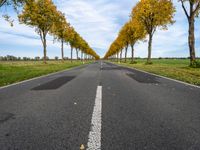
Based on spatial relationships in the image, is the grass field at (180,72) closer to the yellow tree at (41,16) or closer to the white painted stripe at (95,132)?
the white painted stripe at (95,132)

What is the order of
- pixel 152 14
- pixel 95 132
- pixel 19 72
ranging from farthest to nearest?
pixel 152 14 < pixel 19 72 < pixel 95 132

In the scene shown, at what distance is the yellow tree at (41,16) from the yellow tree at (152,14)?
54.7ft

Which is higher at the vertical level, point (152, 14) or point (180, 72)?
point (152, 14)

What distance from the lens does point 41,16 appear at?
39656 millimetres

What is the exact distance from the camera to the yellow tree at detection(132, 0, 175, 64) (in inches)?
1377

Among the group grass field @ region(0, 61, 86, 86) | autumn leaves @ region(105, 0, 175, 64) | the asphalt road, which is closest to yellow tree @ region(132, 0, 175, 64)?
autumn leaves @ region(105, 0, 175, 64)

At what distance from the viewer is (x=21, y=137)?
3477mm

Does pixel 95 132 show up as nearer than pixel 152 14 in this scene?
Yes

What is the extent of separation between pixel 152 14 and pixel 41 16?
20866 mm

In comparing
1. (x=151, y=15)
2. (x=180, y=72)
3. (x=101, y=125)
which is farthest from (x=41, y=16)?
(x=101, y=125)

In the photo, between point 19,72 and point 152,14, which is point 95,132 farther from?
point 152,14

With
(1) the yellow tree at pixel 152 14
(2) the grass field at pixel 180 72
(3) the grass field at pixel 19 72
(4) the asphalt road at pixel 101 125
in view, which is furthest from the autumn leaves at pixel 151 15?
(4) the asphalt road at pixel 101 125

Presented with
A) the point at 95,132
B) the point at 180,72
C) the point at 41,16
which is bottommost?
the point at 95,132

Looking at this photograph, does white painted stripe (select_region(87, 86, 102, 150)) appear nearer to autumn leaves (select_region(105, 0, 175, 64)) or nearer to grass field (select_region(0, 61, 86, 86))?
grass field (select_region(0, 61, 86, 86))
